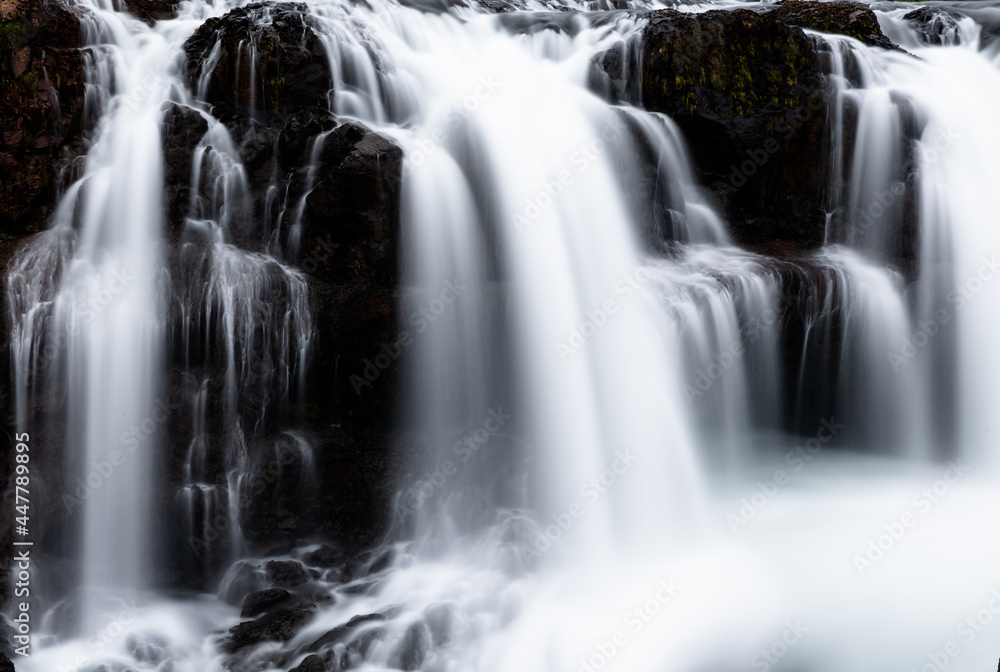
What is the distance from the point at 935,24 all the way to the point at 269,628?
38.4 ft

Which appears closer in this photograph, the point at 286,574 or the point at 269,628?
the point at 269,628

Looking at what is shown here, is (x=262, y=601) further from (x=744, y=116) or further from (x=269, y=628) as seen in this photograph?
(x=744, y=116)

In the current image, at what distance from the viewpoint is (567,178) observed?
7.87m

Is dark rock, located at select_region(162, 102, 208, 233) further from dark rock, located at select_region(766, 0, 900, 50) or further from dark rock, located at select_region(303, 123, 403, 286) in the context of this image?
dark rock, located at select_region(766, 0, 900, 50)

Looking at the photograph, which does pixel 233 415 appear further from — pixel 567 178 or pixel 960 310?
pixel 960 310

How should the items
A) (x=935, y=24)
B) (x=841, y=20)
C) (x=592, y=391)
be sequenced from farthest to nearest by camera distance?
(x=935, y=24), (x=841, y=20), (x=592, y=391)

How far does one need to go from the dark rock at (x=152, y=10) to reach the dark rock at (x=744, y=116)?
5.22 metres

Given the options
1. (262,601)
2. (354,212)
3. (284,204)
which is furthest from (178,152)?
(262,601)

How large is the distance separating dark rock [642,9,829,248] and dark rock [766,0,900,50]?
7.61 ft

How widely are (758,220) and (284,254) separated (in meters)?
4.89

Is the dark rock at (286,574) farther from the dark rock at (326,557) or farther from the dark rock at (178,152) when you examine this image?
the dark rock at (178,152)

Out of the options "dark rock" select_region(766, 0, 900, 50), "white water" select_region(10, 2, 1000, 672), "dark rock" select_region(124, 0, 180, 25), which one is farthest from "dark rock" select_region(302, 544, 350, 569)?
"dark rock" select_region(766, 0, 900, 50)

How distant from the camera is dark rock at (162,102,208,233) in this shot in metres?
7.03

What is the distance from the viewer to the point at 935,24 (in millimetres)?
11711
